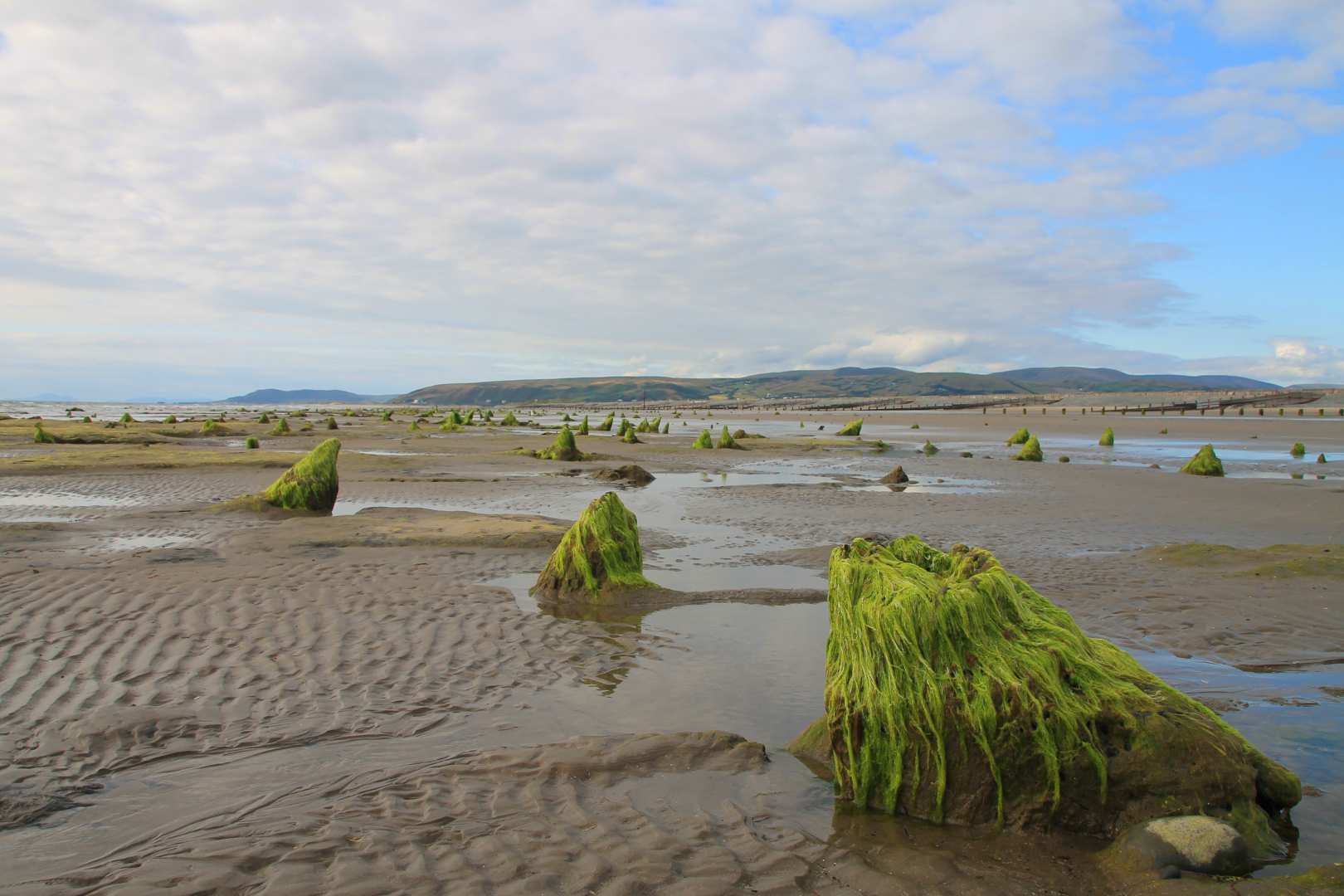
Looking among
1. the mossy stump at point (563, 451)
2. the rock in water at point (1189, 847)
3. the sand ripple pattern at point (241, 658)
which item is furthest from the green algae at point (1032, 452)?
the rock in water at point (1189, 847)

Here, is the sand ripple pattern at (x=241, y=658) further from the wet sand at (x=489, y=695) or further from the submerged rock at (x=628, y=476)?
the submerged rock at (x=628, y=476)

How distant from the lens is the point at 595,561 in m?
9.65

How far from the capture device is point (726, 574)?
11.0 meters

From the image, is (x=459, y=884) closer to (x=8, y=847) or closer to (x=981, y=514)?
(x=8, y=847)

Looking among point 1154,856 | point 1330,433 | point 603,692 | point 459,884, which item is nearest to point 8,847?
point 459,884

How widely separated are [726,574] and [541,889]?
24.4ft

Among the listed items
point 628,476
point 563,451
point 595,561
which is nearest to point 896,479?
point 628,476

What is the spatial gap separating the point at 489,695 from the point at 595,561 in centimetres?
340

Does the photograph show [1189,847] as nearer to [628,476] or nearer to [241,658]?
[241,658]

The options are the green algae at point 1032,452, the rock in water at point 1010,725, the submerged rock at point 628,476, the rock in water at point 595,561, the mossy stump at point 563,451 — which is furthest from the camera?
the green algae at point 1032,452

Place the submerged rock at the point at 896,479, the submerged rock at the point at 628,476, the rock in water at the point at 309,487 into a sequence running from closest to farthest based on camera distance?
the rock in water at the point at 309,487 → the submerged rock at the point at 896,479 → the submerged rock at the point at 628,476

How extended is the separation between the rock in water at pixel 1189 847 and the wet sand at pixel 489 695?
0.23m

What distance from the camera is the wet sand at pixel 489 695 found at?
3.94 metres

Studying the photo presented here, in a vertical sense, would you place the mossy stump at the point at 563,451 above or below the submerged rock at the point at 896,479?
above
